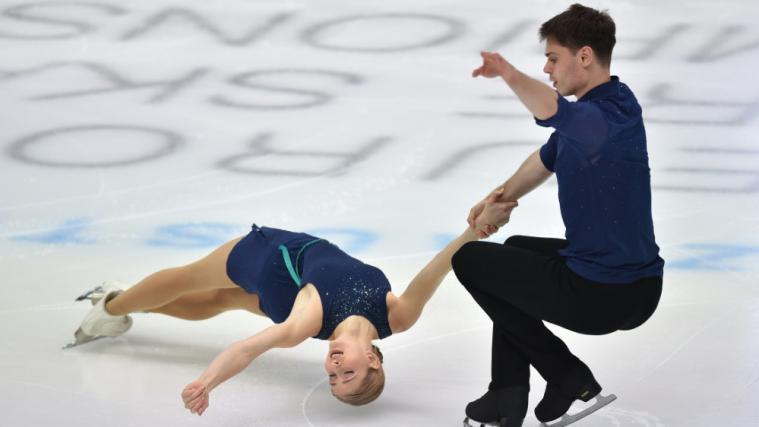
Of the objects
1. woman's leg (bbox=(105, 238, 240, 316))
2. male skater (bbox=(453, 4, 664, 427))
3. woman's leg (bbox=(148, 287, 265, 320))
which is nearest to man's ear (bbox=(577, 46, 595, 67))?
male skater (bbox=(453, 4, 664, 427))

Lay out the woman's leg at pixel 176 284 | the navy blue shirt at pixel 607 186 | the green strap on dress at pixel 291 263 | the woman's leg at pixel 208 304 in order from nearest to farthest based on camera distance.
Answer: the navy blue shirt at pixel 607 186, the green strap on dress at pixel 291 263, the woman's leg at pixel 176 284, the woman's leg at pixel 208 304

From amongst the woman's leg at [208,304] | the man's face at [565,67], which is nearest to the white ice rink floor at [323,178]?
the woman's leg at [208,304]

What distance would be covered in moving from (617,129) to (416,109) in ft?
15.8

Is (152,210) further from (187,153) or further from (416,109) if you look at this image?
(416,109)

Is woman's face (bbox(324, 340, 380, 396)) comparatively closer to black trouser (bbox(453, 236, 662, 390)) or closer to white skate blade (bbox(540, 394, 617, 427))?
black trouser (bbox(453, 236, 662, 390))

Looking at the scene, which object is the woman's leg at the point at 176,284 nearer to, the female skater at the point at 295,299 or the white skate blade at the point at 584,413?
the female skater at the point at 295,299

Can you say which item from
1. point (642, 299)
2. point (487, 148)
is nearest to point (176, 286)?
point (642, 299)

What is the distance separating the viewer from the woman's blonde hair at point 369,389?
13.6 feet

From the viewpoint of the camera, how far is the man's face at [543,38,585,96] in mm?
3615

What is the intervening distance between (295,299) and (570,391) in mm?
1053

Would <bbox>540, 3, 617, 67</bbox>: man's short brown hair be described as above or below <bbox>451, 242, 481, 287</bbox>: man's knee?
above

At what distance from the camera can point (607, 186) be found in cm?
359

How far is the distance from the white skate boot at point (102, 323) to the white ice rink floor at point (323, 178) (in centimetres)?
5

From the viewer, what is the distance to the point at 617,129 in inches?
140
